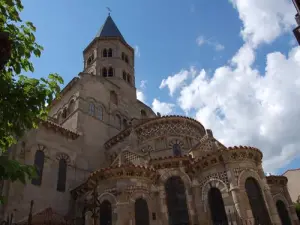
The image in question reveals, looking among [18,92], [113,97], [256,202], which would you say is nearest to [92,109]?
[113,97]

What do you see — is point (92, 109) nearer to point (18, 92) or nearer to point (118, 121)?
point (118, 121)

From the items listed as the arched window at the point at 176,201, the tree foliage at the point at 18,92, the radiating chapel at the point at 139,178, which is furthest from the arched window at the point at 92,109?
the tree foliage at the point at 18,92

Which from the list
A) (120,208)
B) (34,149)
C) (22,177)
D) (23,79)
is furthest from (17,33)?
(34,149)

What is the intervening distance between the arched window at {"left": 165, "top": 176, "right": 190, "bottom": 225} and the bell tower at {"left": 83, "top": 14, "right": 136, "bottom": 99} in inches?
645

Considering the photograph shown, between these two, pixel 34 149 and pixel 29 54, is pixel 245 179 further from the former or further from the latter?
pixel 34 149

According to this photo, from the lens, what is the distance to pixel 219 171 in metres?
15.1

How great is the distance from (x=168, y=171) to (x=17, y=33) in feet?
40.0

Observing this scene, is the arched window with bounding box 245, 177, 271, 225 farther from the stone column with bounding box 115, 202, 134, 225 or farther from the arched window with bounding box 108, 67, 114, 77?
the arched window with bounding box 108, 67, 114, 77

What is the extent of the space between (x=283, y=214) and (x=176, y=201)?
690 centimetres

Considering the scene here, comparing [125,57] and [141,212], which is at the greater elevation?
[125,57]

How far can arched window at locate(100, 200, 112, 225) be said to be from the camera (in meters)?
15.1

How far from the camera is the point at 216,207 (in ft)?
48.1

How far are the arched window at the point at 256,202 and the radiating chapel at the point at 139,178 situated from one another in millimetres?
49

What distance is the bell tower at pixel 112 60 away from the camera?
31844mm
